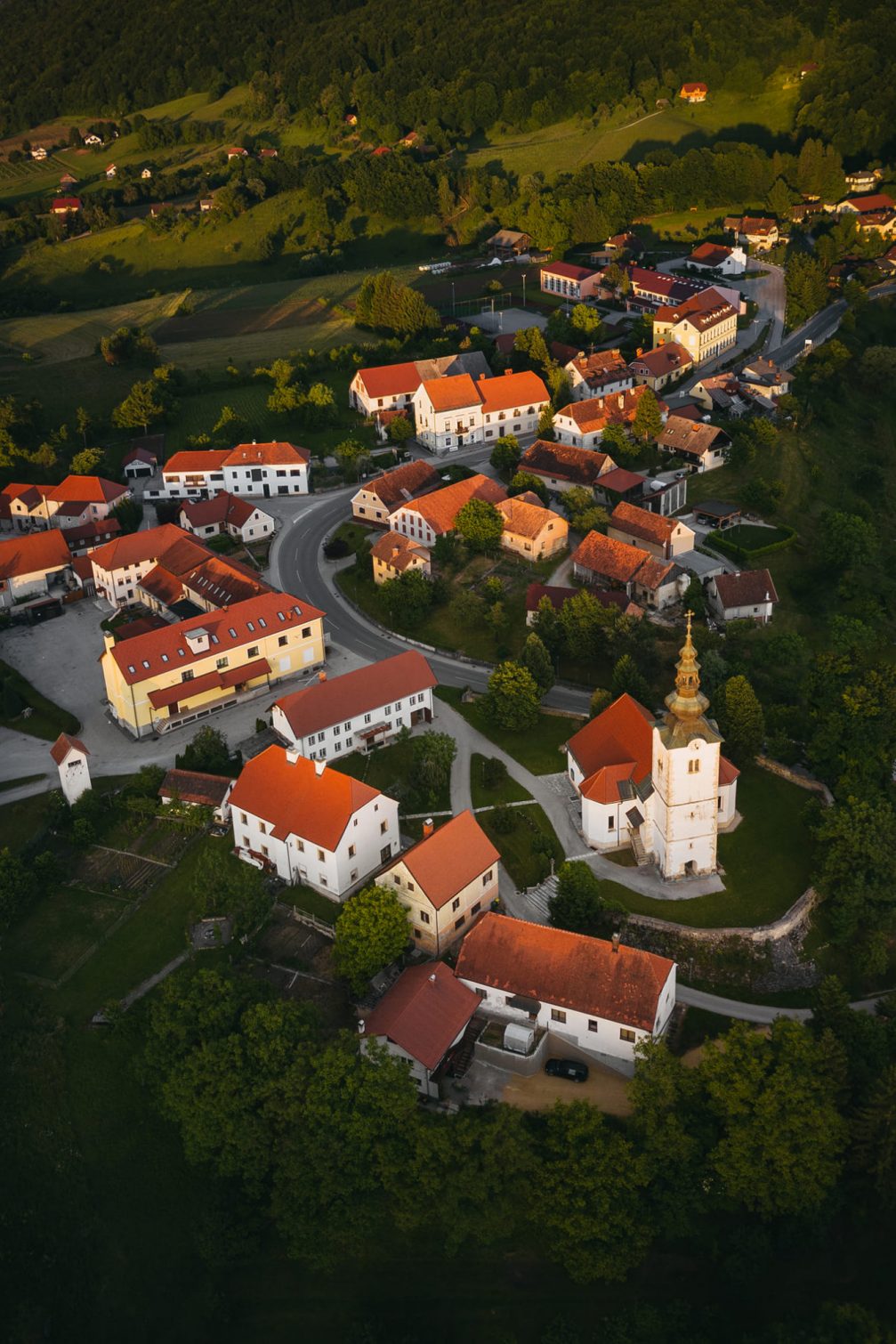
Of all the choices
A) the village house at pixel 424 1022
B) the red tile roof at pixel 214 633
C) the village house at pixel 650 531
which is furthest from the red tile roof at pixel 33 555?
the village house at pixel 424 1022

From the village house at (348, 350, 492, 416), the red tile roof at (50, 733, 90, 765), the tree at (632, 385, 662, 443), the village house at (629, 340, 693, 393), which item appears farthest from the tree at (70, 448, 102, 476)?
the village house at (629, 340, 693, 393)

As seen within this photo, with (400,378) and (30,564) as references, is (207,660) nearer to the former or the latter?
(30,564)

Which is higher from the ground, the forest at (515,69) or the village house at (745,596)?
the forest at (515,69)

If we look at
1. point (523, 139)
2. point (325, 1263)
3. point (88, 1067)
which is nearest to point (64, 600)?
point (88, 1067)

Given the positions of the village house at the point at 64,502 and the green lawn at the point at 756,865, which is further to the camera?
the village house at the point at 64,502

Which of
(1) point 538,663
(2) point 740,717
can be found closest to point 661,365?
(1) point 538,663

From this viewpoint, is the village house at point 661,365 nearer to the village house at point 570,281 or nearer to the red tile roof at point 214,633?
the village house at point 570,281
